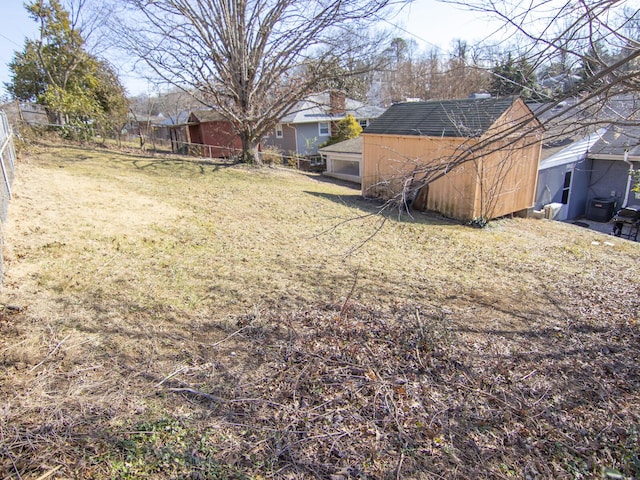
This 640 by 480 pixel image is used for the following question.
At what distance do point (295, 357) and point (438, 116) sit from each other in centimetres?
967

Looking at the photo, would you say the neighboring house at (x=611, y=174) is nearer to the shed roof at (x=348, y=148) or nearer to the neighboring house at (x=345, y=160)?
the neighboring house at (x=345, y=160)

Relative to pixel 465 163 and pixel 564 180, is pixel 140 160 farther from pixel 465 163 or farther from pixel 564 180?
pixel 564 180

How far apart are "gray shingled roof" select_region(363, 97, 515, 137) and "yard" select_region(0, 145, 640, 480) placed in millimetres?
4189

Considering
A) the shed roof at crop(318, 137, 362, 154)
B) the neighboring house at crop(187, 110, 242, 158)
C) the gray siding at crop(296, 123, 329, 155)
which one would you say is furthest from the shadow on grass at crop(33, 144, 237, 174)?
the gray siding at crop(296, 123, 329, 155)

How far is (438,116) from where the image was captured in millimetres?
11164

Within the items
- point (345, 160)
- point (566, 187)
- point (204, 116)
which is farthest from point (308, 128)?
point (566, 187)

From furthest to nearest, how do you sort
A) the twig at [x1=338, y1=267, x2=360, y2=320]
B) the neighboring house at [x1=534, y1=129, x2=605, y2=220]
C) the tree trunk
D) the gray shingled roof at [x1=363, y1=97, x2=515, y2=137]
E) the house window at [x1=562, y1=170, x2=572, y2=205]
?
1. the tree trunk
2. the house window at [x1=562, y1=170, x2=572, y2=205]
3. the neighboring house at [x1=534, y1=129, x2=605, y2=220]
4. the gray shingled roof at [x1=363, y1=97, x2=515, y2=137]
5. the twig at [x1=338, y1=267, x2=360, y2=320]

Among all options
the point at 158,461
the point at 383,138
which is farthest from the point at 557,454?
the point at 383,138

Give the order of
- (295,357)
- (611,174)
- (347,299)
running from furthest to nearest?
(611,174) < (347,299) < (295,357)

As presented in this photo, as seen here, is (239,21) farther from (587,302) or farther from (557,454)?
(557,454)

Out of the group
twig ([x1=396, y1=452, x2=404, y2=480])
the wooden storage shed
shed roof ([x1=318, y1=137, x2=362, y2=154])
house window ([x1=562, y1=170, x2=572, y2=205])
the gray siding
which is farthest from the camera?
the gray siding

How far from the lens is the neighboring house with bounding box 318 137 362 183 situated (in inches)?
768

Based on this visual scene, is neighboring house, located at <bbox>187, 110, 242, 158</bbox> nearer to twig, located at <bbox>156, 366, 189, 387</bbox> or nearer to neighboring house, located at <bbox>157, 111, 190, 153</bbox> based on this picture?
neighboring house, located at <bbox>157, 111, 190, 153</bbox>

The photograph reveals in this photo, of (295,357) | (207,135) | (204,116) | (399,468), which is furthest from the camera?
(207,135)
